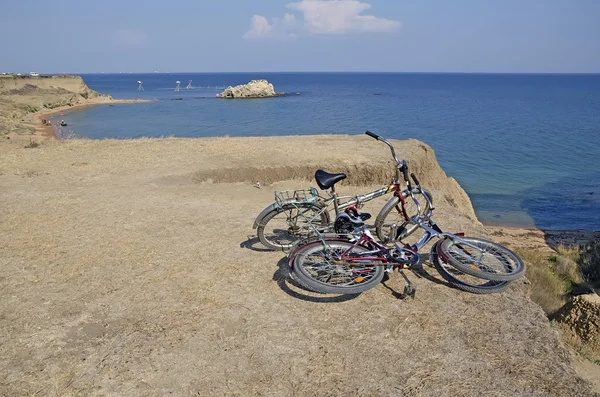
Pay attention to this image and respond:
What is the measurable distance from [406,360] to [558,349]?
181 cm

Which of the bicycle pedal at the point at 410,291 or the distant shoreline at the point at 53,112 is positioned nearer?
the bicycle pedal at the point at 410,291

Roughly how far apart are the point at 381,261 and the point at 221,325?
7.50ft

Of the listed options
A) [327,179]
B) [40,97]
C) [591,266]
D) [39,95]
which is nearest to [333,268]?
[327,179]

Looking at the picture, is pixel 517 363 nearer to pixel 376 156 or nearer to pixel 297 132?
pixel 376 156

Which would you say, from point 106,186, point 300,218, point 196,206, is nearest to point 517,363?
point 300,218

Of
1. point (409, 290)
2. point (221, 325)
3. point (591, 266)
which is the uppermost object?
point (409, 290)

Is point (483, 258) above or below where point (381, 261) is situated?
below

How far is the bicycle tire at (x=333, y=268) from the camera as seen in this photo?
229 inches

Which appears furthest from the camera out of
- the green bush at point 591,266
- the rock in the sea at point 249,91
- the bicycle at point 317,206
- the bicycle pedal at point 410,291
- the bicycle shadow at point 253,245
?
the rock in the sea at point 249,91

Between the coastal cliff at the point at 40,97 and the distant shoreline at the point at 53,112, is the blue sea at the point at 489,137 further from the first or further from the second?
the coastal cliff at the point at 40,97

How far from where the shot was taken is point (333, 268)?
6031 millimetres

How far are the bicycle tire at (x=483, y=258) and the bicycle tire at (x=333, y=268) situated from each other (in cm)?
110

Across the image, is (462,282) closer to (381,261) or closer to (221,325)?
(381,261)

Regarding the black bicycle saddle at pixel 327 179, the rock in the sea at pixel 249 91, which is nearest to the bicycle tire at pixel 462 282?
the black bicycle saddle at pixel 327 179
